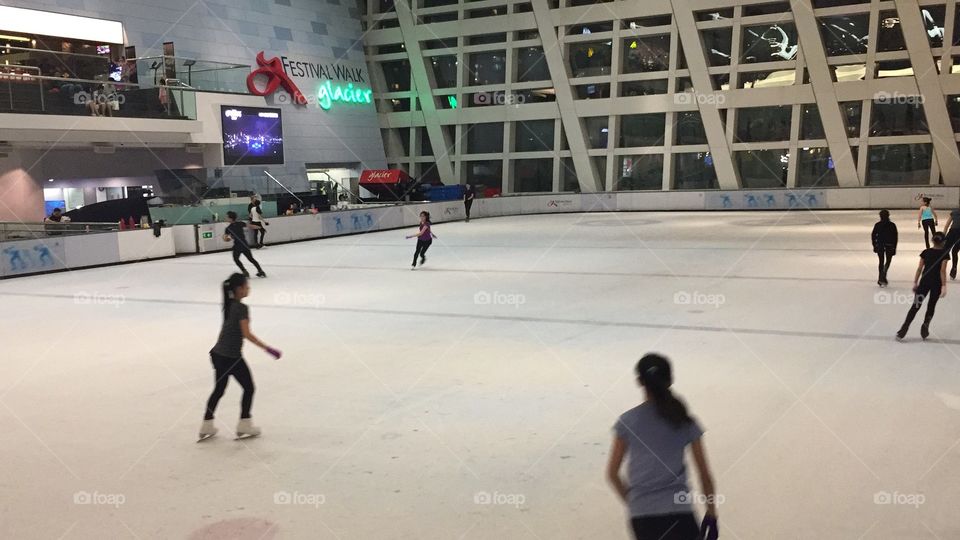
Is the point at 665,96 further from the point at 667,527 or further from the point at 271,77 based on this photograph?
the point at 667,527

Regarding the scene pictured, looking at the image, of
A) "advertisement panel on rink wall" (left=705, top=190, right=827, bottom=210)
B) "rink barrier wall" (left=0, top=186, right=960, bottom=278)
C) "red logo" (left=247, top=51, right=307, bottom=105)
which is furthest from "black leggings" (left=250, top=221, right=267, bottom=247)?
"advertisement panel on rink wall" (left=705, top=190, right=827, bottom=210)

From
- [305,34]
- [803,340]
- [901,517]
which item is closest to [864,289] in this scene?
[803,340]

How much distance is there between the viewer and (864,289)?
47.5 ft

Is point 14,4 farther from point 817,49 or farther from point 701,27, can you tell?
point 817,49

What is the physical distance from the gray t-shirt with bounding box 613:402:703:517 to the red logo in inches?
1303

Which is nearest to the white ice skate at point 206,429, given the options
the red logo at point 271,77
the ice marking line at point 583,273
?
the ice marking line at point 583,273

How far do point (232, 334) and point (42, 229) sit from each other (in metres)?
18.5

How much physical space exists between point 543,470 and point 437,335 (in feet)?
17.6

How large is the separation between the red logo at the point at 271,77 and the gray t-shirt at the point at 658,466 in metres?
33.1

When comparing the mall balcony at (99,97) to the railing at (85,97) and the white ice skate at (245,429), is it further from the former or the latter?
the white ice skate at (245,429)

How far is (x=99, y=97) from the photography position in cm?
2486

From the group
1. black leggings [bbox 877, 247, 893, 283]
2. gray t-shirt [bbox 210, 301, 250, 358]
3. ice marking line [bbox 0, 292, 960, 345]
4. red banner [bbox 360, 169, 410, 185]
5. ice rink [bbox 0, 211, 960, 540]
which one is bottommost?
ice rink [bbox 0, 211, 960, 540]

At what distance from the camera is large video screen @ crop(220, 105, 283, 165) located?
3084 cm

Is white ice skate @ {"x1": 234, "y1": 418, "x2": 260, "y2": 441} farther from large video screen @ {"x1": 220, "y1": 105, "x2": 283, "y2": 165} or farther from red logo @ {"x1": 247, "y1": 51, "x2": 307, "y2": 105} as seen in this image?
red logo @ {"x1": 247, "y1": 51, "x2": 307, "y2": 105}
